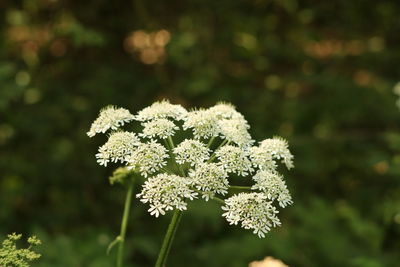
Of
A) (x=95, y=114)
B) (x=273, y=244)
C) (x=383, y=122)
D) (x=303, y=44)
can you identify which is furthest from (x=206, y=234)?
(x=303, y=44)

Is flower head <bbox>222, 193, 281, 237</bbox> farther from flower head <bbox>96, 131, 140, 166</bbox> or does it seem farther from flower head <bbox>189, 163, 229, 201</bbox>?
flower head <bbox>96, 131, 140, 166</bbox>

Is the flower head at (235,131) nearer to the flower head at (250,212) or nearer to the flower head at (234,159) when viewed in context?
the flower head at (234,159)

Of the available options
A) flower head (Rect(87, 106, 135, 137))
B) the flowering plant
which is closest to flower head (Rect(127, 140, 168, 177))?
the flowering plant

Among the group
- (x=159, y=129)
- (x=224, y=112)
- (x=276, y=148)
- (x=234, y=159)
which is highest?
(x=224, y=112)

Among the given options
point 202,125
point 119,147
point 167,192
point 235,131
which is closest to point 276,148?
point 235,131

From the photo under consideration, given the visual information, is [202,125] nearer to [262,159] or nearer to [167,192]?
[262,159]

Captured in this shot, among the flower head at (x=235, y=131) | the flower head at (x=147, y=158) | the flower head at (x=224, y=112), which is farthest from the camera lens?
the flower head at (x=224, y=112)

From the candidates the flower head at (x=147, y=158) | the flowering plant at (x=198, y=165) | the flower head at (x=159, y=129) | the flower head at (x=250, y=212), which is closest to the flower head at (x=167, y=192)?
the flowering plant at (x=198, y=165)
